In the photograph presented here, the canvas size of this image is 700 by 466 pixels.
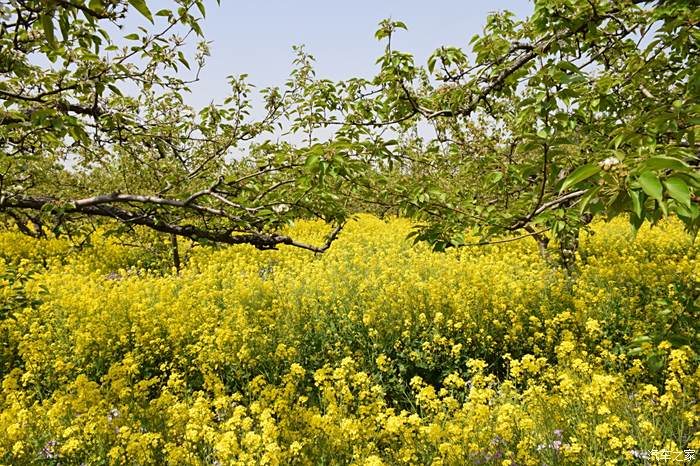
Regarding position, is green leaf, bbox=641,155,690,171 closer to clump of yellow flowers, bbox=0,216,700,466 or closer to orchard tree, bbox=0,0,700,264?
orchard tree, bbox=0,0,700,264

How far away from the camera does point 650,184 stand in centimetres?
108

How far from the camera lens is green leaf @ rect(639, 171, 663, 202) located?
3.43ft

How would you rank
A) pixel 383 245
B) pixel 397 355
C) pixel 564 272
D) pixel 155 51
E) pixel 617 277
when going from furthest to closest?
pixel 383 245, pixel 564 272, pixel 617 277, pixel 397 355, pixel 155 51

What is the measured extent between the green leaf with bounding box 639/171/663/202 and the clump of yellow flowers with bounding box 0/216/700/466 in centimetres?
173

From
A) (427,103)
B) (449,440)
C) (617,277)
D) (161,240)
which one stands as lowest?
(449,440)

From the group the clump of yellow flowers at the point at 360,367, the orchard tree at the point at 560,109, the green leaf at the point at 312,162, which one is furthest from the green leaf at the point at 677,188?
the clump of yellow flowers at the point at 360,367

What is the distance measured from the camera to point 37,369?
198 inches

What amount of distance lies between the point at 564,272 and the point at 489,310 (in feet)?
6.98

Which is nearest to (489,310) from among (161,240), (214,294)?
(214,294)

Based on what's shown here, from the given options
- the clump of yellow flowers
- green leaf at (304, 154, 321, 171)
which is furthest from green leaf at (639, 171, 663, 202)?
the clump of yellow flowers

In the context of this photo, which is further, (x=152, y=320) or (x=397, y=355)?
(x=152, y=320)

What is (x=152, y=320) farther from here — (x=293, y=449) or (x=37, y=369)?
(x=293, y=449)

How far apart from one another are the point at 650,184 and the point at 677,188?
0.09 m

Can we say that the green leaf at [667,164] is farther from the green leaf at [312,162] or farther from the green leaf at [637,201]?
the green leaf at [312,162]
